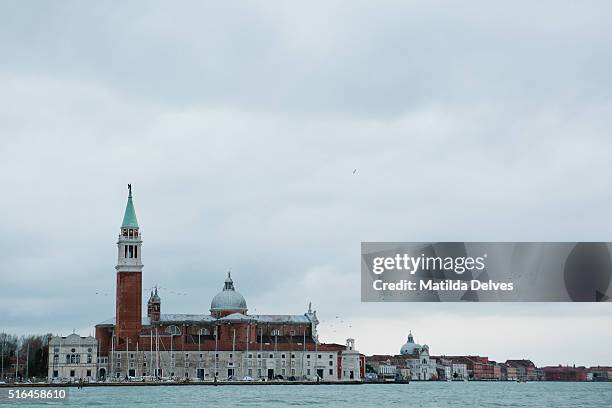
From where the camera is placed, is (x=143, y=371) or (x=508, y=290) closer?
(x=508, y=290)

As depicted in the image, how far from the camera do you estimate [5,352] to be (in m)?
132

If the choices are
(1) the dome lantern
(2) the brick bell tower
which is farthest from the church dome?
(2) the brick bell tower

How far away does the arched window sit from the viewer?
118438 millimetres

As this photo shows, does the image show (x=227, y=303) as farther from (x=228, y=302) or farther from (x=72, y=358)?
(x=72, y=358)

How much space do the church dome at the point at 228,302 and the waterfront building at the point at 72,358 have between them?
15.1 m

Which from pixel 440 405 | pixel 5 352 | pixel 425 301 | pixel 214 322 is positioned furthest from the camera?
pixel 5 352

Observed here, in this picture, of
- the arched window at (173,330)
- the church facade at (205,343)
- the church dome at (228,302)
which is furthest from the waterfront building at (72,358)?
the church dome at (228,302)

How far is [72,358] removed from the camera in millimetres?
113562

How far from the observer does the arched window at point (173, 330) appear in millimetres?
118438

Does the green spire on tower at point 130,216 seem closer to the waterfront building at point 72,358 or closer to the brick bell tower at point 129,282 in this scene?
the brick bell tower at point 129,282

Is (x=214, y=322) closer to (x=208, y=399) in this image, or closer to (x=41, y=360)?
(x=41, y=360)

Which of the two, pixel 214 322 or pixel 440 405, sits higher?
pixel 214 322

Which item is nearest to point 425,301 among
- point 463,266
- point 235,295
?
point 463,266

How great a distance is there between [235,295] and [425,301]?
292 ft
